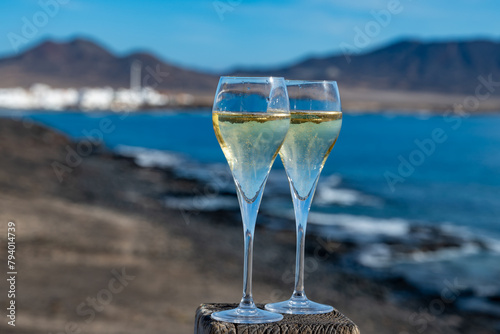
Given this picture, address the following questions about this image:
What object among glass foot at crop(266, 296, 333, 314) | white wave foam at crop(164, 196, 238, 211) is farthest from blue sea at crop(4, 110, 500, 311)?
glass foot at crop(266, 296, 333, 314)

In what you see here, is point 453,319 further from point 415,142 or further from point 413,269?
point 415,142

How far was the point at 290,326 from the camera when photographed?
83.0 inches

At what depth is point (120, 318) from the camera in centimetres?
896

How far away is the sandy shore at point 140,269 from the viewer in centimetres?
906

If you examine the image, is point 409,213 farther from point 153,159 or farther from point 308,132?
point 308,132

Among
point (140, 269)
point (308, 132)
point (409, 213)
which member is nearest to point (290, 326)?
point (308, 132)

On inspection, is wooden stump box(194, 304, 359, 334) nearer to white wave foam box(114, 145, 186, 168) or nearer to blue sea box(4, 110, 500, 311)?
blue sea box(4, 110, 500, 311)

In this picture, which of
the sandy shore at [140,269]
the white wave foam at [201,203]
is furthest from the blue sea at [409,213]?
the sandy shore at [140,269]

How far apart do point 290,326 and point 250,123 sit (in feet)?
2.04

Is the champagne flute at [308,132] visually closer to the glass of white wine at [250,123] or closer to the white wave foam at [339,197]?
the glass of white wine at [250,123]

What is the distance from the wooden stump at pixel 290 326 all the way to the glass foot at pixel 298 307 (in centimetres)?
6

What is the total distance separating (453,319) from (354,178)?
35.0 m

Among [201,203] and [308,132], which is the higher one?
[308,132]

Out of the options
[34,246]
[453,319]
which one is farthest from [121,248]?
[453,319]
